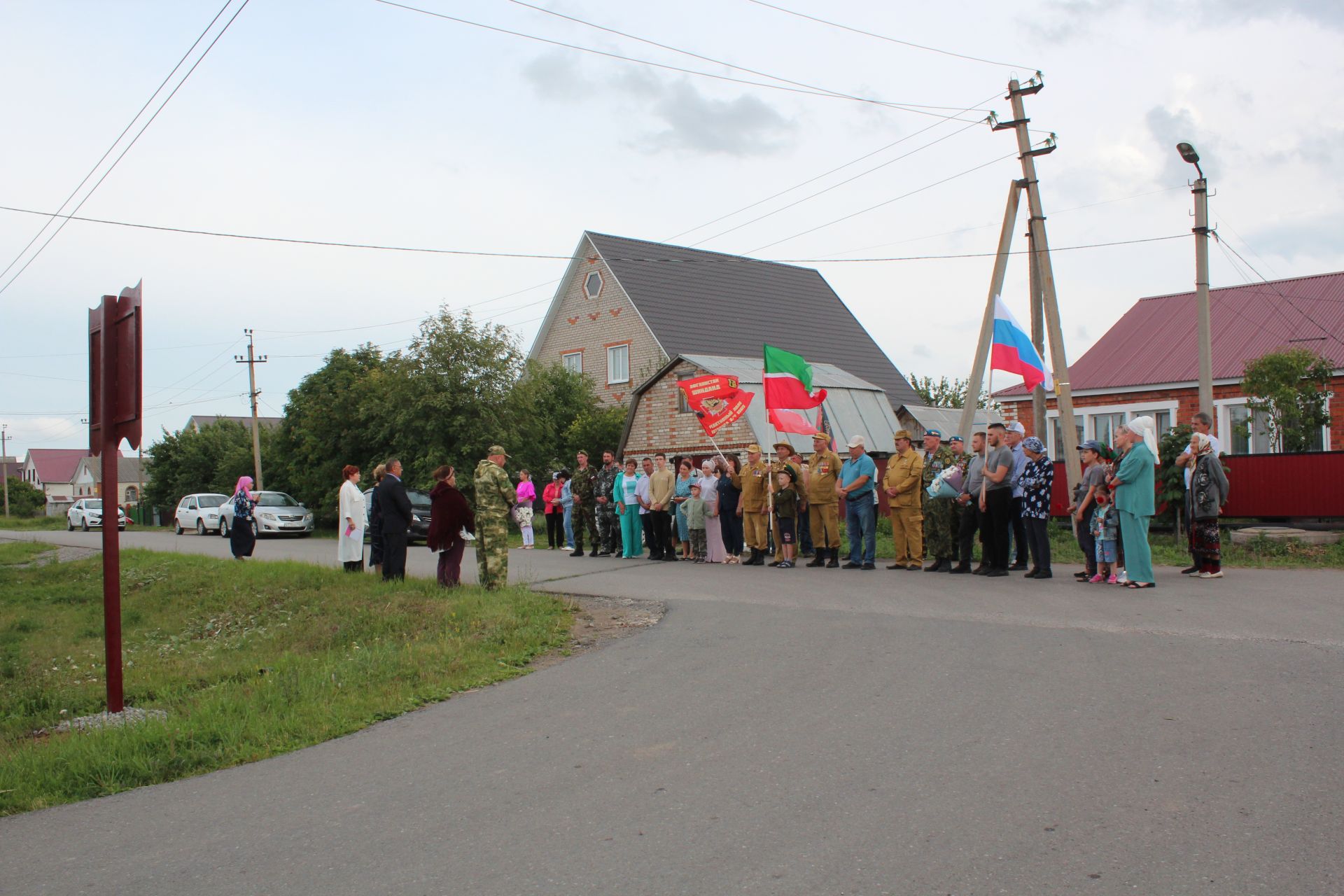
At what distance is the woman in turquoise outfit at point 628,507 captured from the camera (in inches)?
729

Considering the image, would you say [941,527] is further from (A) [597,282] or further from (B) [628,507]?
(A) [597,282]

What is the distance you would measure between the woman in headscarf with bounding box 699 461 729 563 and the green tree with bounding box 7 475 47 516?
3604 inches

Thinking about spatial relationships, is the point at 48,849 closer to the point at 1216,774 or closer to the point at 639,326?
the point at 1216,774

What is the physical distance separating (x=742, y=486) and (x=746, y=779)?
1146cm

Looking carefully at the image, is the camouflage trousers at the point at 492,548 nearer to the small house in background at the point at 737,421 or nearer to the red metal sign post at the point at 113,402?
the red metal sign post at the point at 113,402

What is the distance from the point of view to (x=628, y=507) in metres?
18.8

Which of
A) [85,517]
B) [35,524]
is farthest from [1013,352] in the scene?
[35,524]

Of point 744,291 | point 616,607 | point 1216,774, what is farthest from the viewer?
point 744,291

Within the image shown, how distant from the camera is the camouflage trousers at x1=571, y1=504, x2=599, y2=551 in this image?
19781 millimetres

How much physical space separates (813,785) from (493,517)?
849 centimetres

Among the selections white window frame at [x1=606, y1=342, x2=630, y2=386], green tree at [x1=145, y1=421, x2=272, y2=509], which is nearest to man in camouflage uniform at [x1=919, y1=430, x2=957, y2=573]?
white window frame at [x1=606, y1=342, x2=630, y2=386]

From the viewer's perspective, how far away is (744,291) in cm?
4381

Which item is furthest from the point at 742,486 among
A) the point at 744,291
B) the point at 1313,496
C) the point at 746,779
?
the point at 744,291

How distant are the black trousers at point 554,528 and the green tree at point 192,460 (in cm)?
3230
